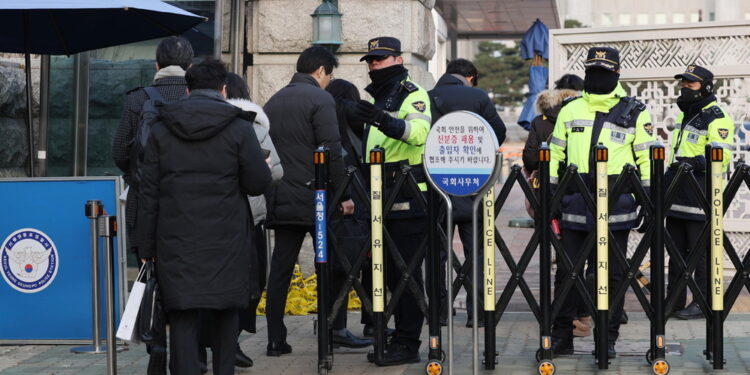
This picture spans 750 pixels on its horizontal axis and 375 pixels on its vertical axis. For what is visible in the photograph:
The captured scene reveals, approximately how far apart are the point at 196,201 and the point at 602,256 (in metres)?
2.28

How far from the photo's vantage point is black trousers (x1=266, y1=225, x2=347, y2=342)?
796 cm

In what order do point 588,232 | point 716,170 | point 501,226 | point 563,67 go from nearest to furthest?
1. point 716,170
2. point 588,232
3. point 563,67
4. point 501,226

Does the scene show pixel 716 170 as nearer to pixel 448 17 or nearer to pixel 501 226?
pixel 501 226

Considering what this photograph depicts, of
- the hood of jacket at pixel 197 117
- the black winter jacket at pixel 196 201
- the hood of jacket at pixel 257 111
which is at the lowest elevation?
the black winter jacket at pixel 196 201

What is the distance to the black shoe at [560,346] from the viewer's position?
7.64m

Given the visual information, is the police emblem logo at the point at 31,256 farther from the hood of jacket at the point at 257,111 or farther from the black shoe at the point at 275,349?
the hood of jacket at the point at 257,111

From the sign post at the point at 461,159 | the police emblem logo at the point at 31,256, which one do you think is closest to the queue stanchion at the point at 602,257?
the sign post at the point at 461,159

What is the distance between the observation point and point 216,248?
244 inches

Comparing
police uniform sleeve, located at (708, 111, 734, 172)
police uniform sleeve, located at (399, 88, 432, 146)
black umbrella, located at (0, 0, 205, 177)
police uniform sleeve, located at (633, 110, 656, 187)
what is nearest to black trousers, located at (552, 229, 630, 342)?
police uniform sleeve, located at (633, 110, 656, 187)

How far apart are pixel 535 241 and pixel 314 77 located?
1983 mm

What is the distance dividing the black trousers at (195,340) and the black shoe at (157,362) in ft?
0.44

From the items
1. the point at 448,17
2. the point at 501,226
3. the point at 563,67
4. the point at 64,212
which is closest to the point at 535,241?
the point at 64,212

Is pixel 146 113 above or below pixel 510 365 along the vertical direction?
above

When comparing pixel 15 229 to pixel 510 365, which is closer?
pixel 510 365
